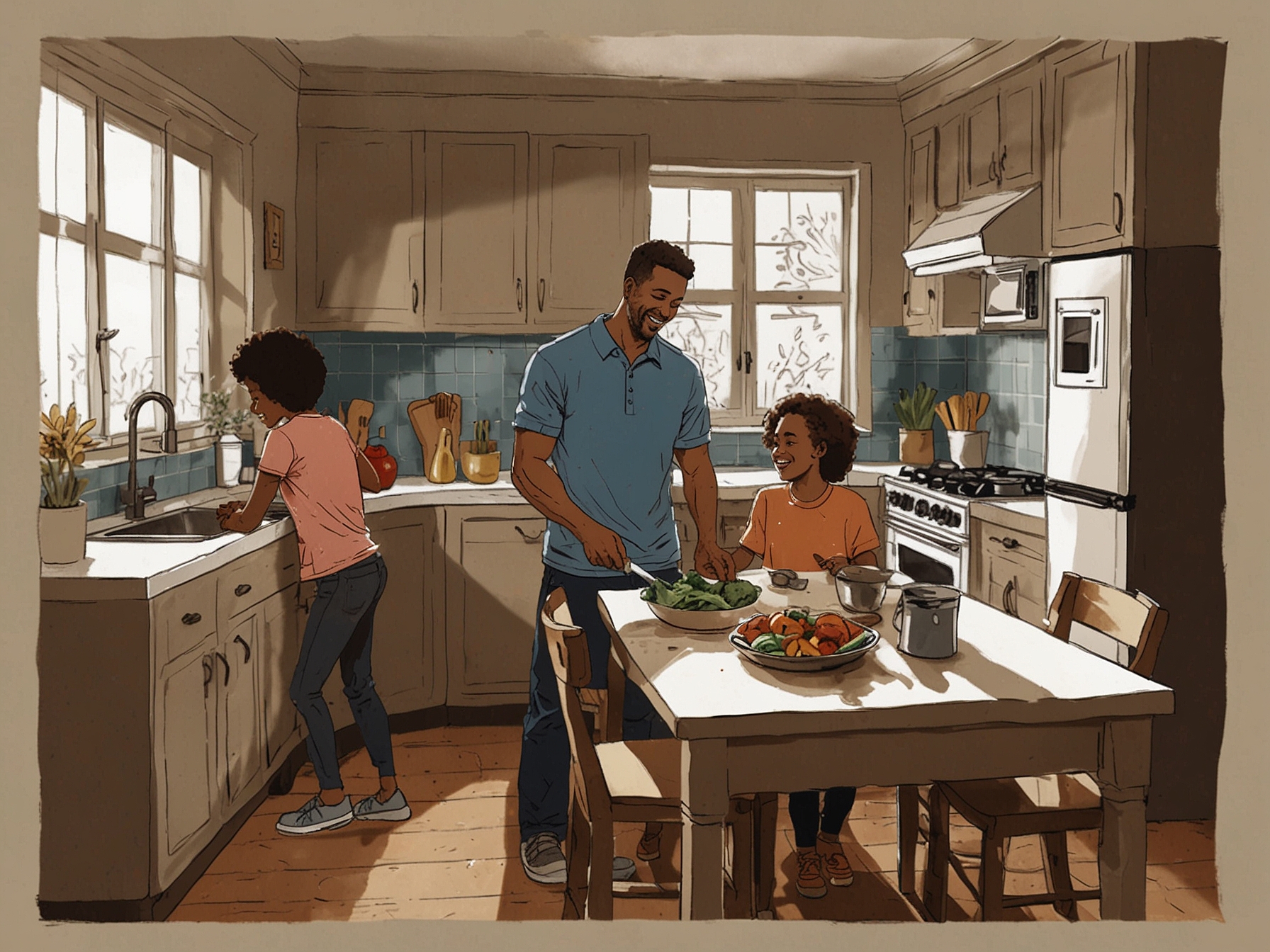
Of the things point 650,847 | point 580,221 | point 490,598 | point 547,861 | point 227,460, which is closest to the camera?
point 547,861

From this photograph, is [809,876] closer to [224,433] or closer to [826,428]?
[826,428]

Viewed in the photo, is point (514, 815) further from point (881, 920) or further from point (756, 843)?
point (881, 920)

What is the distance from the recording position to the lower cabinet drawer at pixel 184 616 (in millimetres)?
2455

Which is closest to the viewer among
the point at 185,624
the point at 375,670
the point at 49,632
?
the point at 49,632

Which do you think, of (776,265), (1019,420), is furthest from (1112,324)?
(776,265)

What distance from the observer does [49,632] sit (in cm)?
238

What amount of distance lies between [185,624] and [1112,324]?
2648mm

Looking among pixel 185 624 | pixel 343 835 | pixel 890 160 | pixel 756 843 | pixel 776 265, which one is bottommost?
pixel 343 835

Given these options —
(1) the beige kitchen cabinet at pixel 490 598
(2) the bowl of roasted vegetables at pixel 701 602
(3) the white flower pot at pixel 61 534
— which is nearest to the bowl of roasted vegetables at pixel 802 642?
(2) the bowl of roasted vegetables at pixel 701 602

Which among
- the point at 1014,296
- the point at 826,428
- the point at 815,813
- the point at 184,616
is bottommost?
the point at 815,813

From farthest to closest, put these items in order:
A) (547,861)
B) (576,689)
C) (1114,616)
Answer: (547,861) → (1114,616) → (576,689)

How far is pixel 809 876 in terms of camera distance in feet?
8.59

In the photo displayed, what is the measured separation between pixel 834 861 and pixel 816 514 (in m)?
0.88

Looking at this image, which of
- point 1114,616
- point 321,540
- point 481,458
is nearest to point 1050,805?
point 1114,616
